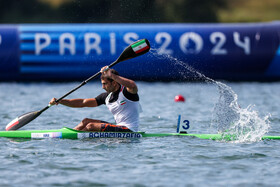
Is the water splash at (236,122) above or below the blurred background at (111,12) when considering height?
below

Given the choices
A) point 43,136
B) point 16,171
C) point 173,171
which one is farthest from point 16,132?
point 173,171

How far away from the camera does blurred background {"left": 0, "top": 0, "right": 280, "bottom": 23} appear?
3350 centimetres

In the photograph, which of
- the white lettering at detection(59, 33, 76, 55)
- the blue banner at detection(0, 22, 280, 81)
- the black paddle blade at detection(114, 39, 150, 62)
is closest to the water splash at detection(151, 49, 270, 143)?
the black paddle blade at detection(114, 39, 150, 62)

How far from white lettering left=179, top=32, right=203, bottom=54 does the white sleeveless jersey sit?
9.93 metres

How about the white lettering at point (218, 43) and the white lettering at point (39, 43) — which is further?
the white lettering at point (218, 43)

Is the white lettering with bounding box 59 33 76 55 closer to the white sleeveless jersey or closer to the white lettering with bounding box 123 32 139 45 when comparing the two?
the white lettering with bounding box 123 32 139 45

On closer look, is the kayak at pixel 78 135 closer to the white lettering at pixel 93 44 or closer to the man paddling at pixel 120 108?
the man paddling at pixel 120 108

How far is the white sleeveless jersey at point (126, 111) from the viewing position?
8839 millimetres

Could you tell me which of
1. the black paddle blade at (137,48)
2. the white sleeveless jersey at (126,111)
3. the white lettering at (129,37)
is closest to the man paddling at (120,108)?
the white sleeveless jersey at (126,111)

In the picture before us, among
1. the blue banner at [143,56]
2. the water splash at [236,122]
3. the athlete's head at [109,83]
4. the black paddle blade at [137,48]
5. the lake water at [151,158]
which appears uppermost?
the blue banner at [143,56]

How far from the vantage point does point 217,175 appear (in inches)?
262

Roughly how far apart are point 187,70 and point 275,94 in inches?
143

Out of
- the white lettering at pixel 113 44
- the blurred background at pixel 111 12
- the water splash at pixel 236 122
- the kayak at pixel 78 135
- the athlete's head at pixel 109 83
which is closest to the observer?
the athlete's head at pixel 109 83

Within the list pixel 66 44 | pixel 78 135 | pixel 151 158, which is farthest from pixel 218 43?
pixel 151 158
